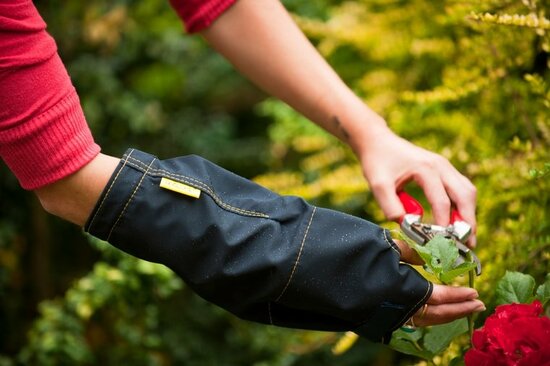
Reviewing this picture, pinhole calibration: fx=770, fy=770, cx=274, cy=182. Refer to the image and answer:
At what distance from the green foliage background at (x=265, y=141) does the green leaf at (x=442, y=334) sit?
125 mm

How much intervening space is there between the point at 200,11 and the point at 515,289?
0.81 m

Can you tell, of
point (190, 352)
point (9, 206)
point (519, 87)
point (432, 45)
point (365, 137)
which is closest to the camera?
point (365, 137)

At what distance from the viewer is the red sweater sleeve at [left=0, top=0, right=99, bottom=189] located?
3.56ft

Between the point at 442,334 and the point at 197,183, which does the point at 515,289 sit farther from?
the point at 197,183

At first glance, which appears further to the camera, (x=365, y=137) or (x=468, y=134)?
(x=468, y=134)

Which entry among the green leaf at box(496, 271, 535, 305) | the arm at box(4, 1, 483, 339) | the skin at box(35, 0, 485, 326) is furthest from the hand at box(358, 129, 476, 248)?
the arm at box(4, 1, 483, 339)

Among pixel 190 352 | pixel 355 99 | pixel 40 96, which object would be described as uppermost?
pixel 40 96

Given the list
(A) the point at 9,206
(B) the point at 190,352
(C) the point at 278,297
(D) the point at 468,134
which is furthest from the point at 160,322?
(C) the point at 278,297

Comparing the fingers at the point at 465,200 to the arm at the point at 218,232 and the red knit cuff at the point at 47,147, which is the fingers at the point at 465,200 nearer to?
the arm at the point at 218,232

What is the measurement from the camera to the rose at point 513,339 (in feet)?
3.27

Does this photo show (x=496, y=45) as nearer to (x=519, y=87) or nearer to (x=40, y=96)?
(x=519, y=87)

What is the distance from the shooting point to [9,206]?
269cm

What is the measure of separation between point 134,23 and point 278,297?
7.73 feet

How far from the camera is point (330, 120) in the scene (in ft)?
4.87
